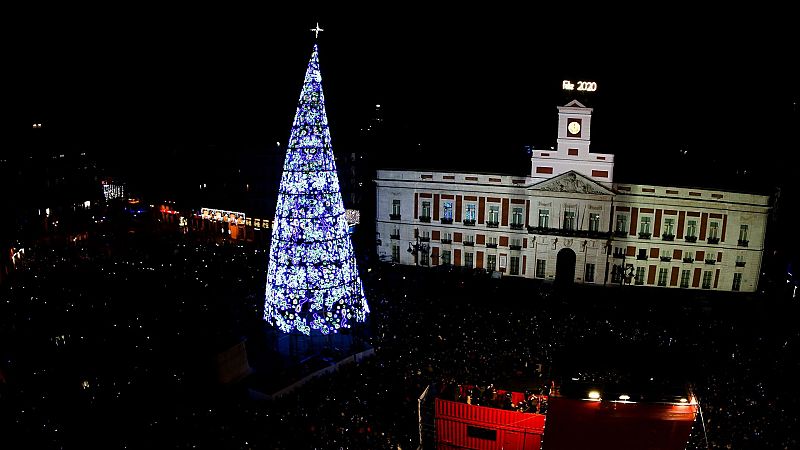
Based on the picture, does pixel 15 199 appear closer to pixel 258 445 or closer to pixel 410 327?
pixel 410 327

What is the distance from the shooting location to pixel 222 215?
57812 mm

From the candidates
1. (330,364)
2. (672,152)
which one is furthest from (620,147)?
(330,364)

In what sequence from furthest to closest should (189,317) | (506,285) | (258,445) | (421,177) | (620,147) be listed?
(620,147)
(421,177)
(506,285)
(189,317)
(258,445)

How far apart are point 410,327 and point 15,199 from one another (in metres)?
52.1

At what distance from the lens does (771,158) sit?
58.2 m

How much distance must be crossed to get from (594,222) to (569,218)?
5.80ft

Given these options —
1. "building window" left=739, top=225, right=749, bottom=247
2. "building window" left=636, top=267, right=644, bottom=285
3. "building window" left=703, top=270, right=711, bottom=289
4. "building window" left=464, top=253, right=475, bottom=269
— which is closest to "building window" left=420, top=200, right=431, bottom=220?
"building window" left=464, top=253, right=475, bottom=269

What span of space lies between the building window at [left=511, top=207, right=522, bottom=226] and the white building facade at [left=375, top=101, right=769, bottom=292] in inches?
3.0

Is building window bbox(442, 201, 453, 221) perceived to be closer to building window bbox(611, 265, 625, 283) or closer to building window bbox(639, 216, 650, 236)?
building window bbox(611, 265, 625, 283)

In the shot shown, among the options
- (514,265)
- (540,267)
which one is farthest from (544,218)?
(514,265)

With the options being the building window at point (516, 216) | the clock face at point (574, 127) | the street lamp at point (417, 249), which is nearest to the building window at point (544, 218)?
the building window at point (516, 216)

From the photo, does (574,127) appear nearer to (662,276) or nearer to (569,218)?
(569,218)

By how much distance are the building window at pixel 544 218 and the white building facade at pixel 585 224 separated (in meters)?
0.07

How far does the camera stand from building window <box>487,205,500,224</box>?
43719 mm
